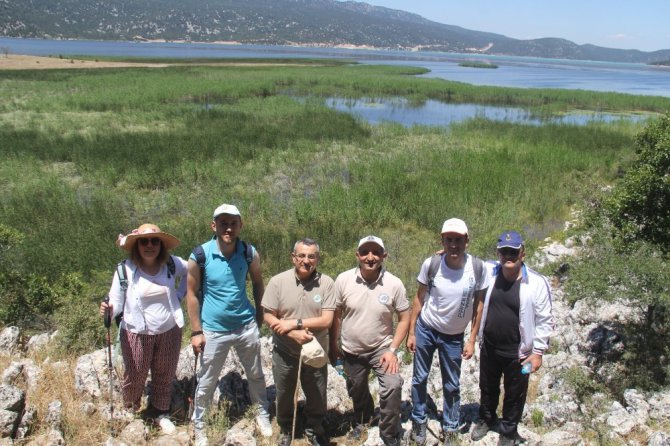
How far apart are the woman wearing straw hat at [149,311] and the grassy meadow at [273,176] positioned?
10.8 feet

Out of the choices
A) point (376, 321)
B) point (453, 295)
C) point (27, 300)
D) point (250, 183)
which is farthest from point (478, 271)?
point (250, 183)

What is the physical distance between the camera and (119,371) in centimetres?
434

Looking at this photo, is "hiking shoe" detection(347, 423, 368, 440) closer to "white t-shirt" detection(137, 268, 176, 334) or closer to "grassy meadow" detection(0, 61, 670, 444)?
"grassy meadow" detection(0, 61, 670, 444)

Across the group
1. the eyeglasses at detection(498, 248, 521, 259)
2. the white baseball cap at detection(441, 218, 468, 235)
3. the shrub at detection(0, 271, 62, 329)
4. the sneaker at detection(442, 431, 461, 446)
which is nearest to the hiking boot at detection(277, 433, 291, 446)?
the sneaker at detection(442, 431, 461, 446)

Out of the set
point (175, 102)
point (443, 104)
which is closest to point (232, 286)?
point (175, 102)

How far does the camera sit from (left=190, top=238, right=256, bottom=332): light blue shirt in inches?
145

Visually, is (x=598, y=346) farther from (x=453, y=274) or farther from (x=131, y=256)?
(x=131, y=256)

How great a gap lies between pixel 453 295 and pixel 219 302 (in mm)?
1837

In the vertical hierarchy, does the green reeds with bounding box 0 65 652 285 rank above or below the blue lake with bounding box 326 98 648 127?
below

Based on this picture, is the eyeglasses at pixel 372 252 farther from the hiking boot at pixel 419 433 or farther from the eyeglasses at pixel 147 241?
the eyeglasses at pixel 147 241

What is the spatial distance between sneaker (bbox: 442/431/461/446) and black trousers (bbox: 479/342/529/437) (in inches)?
13.6

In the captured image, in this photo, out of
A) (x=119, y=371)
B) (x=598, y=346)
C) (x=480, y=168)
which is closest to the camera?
(x=119, y=371)

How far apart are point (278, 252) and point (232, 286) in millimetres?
5196

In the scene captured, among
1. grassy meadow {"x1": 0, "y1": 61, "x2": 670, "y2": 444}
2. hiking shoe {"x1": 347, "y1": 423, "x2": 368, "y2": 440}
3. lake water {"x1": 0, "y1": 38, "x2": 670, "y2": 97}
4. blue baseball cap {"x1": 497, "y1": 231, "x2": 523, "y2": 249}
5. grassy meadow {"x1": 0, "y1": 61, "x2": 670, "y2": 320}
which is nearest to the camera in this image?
blue baseball cap {"x1": 497, "y1": 231, "x2": 523, "y2": 249}
